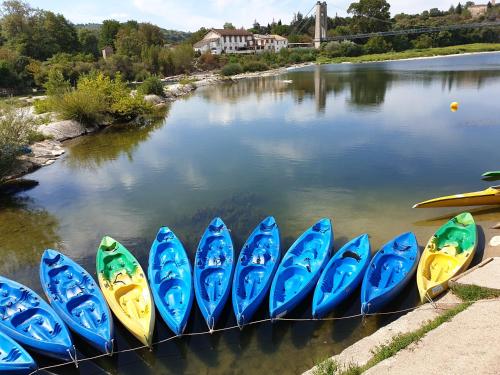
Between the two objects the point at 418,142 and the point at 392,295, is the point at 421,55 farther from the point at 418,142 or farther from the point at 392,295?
the point at 392,295

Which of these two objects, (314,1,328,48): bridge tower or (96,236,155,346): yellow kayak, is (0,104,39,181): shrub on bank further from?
(314,1,328,48): bridge tower

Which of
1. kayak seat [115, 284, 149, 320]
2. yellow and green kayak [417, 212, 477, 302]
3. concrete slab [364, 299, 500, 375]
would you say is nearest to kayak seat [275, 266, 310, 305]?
yellow and green kayak [417, 212, 477, 302]

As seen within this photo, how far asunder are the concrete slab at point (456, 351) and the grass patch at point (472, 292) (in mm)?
649

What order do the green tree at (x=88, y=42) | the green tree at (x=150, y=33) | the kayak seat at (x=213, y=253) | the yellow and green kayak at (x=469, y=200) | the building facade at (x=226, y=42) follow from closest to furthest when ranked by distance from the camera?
the kayak seat at (x=213, y=253), the yellow and green kayak at (x=469, y=200), the green tree at (x=88, y=42), the green tree at (x=150, y=33), the building facade at (x=226, y=42)

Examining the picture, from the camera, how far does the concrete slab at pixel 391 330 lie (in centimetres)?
745

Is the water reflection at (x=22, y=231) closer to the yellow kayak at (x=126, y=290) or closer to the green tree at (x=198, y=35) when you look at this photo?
the yellow kayak at (x=126, y=290)

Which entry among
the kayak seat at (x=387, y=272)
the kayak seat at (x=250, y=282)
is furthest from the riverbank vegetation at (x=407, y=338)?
the kayak seat at (x=250, y=282)

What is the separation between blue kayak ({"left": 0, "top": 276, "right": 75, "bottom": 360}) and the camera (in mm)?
8102

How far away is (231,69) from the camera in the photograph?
7475cm

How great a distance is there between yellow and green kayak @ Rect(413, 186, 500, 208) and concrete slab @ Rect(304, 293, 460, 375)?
5.66 m

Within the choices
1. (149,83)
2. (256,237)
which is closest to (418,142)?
(256,237)

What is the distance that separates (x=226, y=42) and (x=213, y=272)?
9692 centimetres

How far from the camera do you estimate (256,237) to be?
11.9 m

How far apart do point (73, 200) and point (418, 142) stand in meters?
20.3
